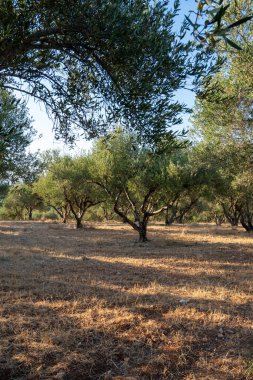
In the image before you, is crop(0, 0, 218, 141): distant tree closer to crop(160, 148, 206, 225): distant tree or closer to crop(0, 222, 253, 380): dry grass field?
crop(0, 222, 253, 380): dry grass field

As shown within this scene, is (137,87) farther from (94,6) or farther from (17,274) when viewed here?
(17,274)

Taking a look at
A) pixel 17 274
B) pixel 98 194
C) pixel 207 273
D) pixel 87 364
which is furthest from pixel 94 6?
pixel 98 194

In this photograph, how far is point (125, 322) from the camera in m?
6.82

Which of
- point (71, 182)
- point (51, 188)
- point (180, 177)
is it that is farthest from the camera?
point (51, 188)

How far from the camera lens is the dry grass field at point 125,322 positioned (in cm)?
509

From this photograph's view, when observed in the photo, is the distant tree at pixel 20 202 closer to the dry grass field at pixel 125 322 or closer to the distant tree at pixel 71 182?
the distant tree at pixel 71 182

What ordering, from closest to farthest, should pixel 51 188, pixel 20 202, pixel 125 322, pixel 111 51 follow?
pixel 111 51 → pixel 125 322 → pixel 51 188 → pixel 20 202

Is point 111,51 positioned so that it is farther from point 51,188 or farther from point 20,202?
point 20,202

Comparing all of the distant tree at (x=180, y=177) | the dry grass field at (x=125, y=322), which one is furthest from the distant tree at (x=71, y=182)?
the dry grass field at (x=125, y=322)

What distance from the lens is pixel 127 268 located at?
44.2ft

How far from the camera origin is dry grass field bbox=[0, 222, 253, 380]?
201 inches

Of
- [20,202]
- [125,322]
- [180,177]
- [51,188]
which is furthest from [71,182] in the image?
[20,202]

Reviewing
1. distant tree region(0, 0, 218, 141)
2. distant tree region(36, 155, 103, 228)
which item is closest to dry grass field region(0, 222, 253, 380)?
distant tree region(0, 0, 218, 141)

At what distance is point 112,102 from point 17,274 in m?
8.29
